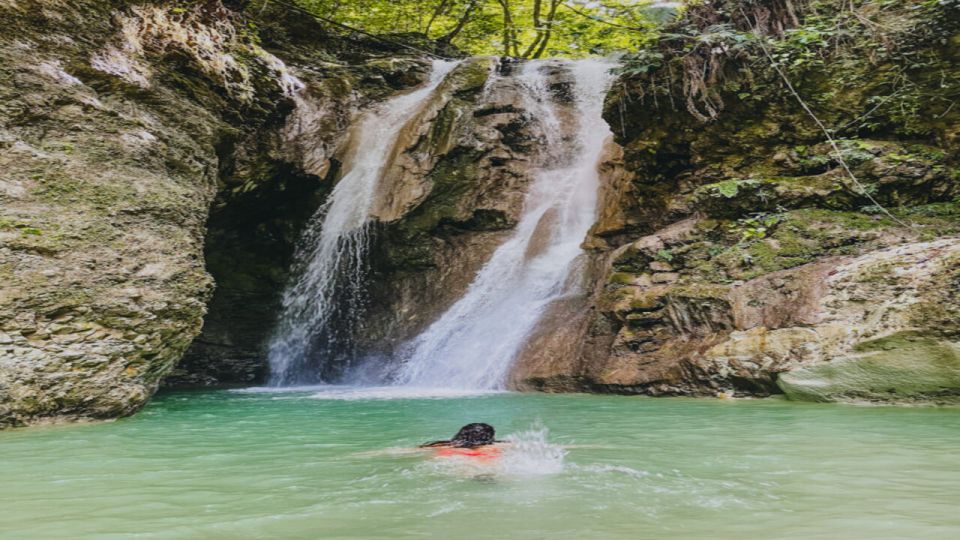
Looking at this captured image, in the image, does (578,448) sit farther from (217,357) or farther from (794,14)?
(217,357)

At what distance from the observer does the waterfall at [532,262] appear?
11867mm

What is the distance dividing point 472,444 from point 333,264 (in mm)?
10744

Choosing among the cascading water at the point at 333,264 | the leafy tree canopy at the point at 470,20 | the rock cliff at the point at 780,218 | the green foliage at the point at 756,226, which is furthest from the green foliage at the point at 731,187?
the leafy tree canopy at the point at 470,20

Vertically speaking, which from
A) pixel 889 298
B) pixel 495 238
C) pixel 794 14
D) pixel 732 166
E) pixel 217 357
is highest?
pixel 794 14

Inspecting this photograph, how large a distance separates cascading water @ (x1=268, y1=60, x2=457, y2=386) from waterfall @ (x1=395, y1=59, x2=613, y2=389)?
234cm

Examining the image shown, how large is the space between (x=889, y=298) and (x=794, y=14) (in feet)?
18.1

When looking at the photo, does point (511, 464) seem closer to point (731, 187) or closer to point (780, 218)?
point (780, 218)

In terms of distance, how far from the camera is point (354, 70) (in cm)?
1642

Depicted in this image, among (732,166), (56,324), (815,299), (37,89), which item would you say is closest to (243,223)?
(37,89)

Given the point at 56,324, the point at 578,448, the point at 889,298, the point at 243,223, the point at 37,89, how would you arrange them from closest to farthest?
the point at 578,448 < the point at 56,324 < the point at 889,298 < the point at 37,89 < the point at 243,223

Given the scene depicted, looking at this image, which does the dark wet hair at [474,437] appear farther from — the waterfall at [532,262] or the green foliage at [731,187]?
the green foliage at [731,187]

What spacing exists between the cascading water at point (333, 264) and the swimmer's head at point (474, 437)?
10234mm

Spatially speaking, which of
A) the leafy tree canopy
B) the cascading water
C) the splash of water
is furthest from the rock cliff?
the leafy tree canopy

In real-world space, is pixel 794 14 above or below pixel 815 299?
above
